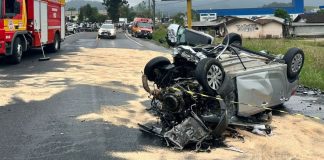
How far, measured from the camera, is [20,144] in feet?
22.4

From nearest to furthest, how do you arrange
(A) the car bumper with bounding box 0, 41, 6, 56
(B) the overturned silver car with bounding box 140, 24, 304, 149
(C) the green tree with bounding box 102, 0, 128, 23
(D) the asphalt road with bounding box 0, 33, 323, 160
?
(D) the asphalt road with bounding box 0, 33, 323, 160
(B) the overturned silver car with bounding box 140, 24, 304, 149
(A) the car bumper with bounding box 0, 41, 6, 56
(C) the green tree with bounding box 102, 0, 128, 23

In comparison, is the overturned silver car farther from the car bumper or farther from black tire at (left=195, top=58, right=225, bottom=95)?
the car bumper

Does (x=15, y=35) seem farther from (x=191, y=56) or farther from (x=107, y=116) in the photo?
(x=191, y=56)

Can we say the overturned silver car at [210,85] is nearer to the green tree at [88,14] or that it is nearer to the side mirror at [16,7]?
the side mirror at [16,7]

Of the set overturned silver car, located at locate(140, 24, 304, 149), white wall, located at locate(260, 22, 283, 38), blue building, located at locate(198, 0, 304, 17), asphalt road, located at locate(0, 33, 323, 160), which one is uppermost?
blue building, located at locate(198, 0, 304, 17)

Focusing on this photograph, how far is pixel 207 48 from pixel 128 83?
4.62 metres

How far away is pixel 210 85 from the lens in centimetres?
718

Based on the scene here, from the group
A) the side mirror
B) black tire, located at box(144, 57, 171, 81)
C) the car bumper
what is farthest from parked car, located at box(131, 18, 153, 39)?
black tire, located at box(144, 57, 171, 81)

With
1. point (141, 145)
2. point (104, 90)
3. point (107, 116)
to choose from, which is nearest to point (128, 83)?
point (104, 90)

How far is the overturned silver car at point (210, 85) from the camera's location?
22.9ft

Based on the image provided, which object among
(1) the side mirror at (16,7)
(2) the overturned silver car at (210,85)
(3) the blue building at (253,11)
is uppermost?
(3) the blue building at (253,11)

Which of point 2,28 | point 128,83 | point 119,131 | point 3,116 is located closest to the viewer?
point 119,131

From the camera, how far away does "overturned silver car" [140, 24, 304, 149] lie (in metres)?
6.98

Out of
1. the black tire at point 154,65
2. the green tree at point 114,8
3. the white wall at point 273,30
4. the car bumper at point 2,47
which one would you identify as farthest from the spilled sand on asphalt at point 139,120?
the green tree at point 114,8
